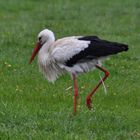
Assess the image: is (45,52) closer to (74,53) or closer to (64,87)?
(74,53)

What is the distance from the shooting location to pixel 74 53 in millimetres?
9250

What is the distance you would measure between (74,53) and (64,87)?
193 cm

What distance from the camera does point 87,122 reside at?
8469 mm

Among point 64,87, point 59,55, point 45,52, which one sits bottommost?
point 64,87

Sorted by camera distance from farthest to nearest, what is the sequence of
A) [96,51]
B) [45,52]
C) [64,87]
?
[64,87], [45,52], [96,51]

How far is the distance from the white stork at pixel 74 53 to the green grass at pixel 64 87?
1.89 ft

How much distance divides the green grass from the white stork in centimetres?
58

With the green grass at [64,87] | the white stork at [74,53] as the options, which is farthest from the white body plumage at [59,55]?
Result: the green grass at [64,87]

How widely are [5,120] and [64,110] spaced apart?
1.14 metres

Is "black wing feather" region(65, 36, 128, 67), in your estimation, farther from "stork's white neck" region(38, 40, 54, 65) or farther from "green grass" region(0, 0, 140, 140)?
"green grass" region(0, 0, 140, 140)

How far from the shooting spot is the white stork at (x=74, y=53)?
9234mm

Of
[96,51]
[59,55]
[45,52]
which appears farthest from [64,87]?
[96,51]

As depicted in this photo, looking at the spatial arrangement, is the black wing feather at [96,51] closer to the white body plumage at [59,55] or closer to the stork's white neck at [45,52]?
the white body plumage at [59,55]

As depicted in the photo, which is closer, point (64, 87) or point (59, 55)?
point (59, 55)
